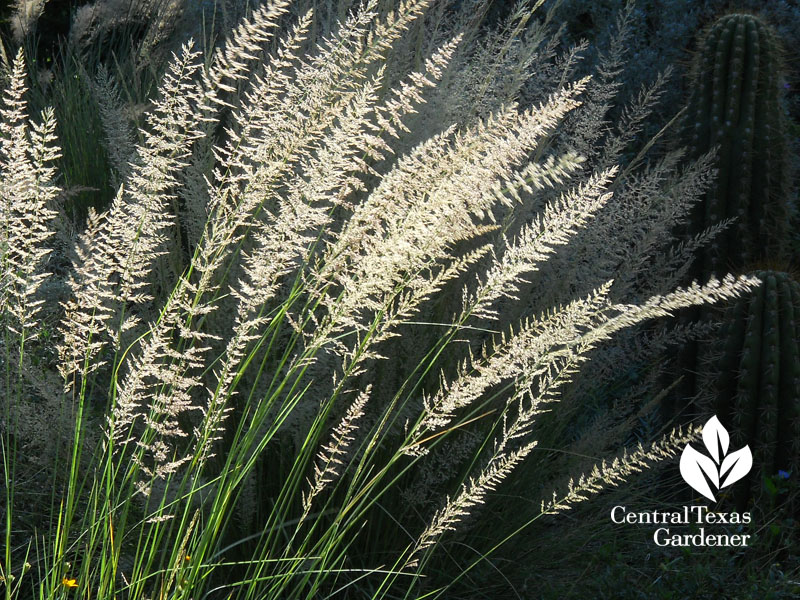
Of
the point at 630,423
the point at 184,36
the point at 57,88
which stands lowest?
the point at 57,88

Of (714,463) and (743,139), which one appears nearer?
(714,463)

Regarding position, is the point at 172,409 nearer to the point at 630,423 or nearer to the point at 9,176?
the point at 9,176

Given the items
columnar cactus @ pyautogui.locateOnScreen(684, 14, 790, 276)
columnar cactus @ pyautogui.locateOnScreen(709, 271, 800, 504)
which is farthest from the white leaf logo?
columnar cactus @ pyautogui.locateOnScreen(684, 14, 790, 276)

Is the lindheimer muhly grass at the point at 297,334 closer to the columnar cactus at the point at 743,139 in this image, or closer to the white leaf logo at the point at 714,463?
the white leaf logo at the point at 714,463

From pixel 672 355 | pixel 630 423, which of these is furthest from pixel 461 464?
pixel 672 355

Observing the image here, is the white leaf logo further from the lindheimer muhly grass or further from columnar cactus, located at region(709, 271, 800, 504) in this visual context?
the lindheimer muhly grass

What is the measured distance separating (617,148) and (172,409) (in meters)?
1.74

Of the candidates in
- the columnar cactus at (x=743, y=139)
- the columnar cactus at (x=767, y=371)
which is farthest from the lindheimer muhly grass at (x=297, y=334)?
the columnar cactus at (x=743, y=139)

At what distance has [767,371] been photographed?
2.94 meters

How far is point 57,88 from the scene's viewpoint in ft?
15.9

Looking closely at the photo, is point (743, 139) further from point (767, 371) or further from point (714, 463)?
point (714, 463)

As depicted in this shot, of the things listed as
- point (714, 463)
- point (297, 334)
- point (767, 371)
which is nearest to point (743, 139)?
point (767, 371)

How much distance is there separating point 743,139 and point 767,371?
4.15ft

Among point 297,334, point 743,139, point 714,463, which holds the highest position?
point 743,139
